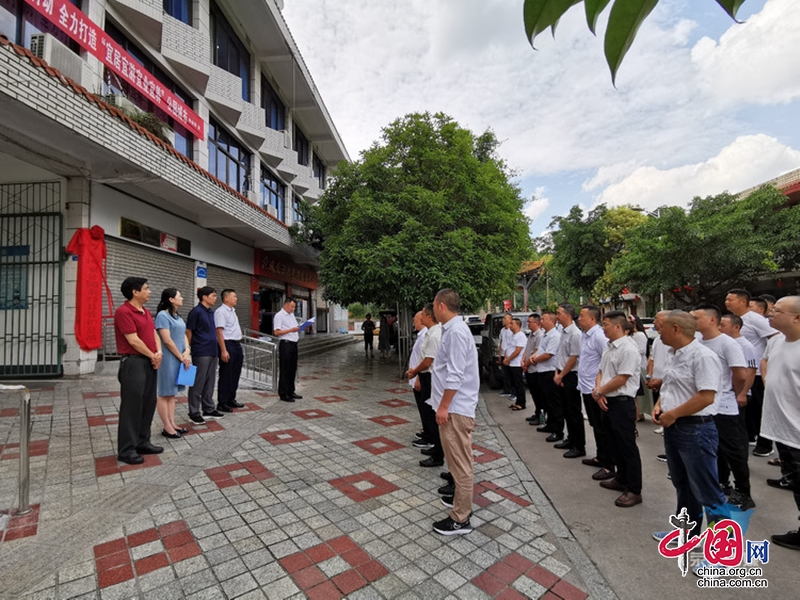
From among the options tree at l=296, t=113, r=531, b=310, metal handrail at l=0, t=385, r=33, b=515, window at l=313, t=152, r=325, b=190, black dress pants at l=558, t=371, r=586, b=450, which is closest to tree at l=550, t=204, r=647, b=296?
tree at l=296, t=113, r=531, b=310

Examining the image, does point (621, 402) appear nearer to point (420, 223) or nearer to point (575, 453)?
point (575, 453)

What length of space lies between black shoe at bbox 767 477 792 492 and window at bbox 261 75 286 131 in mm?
15994

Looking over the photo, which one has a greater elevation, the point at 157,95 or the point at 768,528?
the point at 157,95

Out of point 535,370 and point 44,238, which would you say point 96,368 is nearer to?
point 44,238

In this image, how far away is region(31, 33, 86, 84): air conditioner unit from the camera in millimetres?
6285

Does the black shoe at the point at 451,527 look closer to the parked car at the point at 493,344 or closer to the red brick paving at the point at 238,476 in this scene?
the red brick paving at the point at 238,476

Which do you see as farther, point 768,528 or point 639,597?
point 768,528

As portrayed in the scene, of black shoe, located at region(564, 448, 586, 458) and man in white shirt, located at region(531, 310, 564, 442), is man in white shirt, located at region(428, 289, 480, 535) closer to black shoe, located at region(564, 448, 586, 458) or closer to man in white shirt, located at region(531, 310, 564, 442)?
black shoe, located at region(564, 448, 586, 458)

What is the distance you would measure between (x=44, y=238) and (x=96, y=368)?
8.41ft

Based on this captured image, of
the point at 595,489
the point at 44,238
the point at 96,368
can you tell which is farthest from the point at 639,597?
the point at 44,238

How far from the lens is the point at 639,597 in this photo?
2250mm

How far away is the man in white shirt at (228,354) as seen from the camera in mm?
5828

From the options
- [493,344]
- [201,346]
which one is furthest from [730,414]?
[493,344]

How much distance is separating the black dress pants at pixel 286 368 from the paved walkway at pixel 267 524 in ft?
6.13
